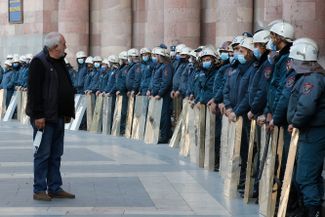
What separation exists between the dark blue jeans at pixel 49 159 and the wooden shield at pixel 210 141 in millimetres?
3172

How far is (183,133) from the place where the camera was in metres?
16.5

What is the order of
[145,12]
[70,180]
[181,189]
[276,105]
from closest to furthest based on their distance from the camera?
[276,105], [181,189], [70,180], [145,12]

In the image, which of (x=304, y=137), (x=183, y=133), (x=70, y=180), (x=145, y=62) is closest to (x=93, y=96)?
(x=145, y=62)

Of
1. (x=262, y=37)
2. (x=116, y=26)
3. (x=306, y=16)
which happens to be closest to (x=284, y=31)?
(x=262, y=37)

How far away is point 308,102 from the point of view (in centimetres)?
891

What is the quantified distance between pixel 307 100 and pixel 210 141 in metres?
4.75

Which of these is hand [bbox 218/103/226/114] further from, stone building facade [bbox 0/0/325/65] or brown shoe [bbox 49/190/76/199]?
brown shoe [bbox 49/190/76/199]

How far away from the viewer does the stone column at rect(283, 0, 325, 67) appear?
41.7 feet

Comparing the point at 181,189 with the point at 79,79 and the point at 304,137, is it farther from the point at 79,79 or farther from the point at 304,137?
the point at 79,79

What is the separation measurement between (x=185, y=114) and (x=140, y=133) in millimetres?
3210

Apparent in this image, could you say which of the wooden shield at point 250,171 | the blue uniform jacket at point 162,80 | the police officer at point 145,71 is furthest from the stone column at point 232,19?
the wooden shield at point 250,171

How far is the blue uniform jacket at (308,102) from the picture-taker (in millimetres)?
8906

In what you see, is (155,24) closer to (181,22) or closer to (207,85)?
(181,22)

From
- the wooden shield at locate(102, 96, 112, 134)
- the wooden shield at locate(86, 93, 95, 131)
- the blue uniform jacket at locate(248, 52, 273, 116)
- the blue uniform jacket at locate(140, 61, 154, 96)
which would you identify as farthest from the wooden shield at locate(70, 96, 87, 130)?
the blue uniform jacket at locate(248, 52, 273, 116)
